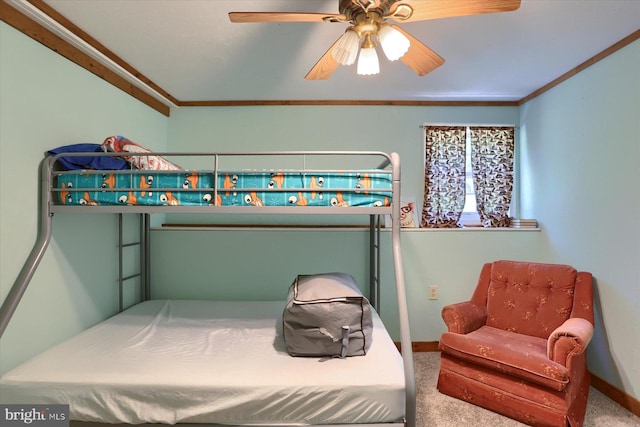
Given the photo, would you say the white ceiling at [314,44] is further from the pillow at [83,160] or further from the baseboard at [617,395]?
the baseboard at [617,395]

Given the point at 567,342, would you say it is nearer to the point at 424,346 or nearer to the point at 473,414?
the point at 473,414

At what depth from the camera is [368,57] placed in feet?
5.31

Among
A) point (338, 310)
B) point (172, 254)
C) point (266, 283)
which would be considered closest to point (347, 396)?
point (338, 310)

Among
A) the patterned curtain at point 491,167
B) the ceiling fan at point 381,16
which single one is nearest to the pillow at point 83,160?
the ceiling fan at point 381,16

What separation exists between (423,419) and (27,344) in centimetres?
220

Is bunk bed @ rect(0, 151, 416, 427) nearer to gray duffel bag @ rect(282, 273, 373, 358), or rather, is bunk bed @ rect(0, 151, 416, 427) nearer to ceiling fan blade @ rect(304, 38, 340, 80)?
gray duffel bag @ rect(282, 273, 373, 358)

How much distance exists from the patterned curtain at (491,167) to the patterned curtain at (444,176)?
0.13m

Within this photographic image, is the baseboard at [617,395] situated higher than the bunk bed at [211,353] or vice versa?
the bunk bed at [211,353]

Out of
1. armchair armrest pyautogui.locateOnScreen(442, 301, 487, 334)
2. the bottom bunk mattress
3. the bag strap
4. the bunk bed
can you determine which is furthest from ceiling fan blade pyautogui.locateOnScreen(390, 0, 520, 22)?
armchair armrest pyautogui.locateOnScreen(442, 301, 487, 334)

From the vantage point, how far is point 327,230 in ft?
9.90

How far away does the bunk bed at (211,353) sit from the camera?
154cm

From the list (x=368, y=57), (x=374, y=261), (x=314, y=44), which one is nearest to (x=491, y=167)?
(x=374, y=261)

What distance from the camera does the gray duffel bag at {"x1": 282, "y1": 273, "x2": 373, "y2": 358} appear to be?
1785 millimetres

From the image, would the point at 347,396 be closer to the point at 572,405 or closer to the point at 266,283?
the point at 572,405
